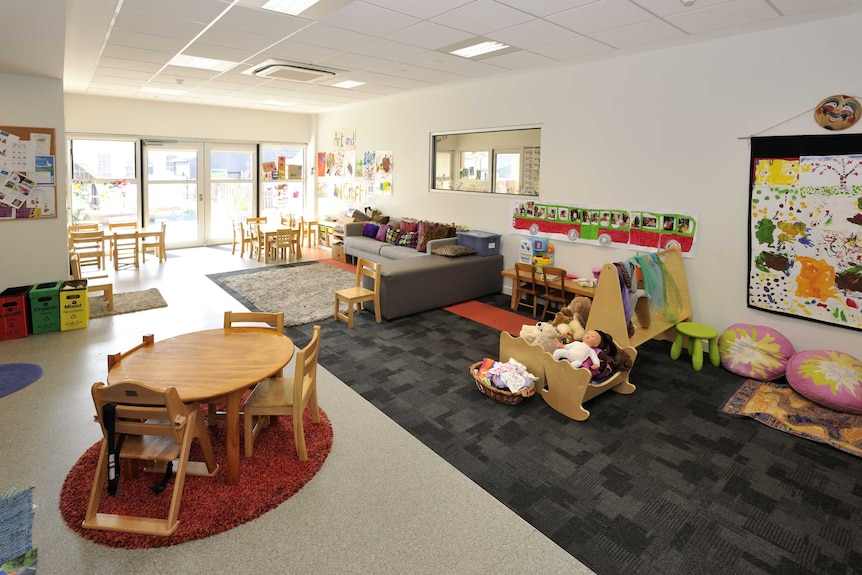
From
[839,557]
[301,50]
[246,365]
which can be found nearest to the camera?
[839,557]

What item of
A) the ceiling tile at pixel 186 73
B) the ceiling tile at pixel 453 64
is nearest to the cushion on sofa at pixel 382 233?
the ceiling tile at pixel 453 64

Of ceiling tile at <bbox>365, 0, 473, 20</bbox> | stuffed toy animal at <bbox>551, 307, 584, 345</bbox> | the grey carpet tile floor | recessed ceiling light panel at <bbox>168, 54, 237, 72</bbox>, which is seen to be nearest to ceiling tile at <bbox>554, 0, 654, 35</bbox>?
ceiling tile at <bbox>365, 0, 473, 20</bbox>

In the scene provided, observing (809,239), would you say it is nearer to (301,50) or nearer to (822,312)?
(822,312)

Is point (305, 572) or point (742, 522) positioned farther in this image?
point (742, 522)

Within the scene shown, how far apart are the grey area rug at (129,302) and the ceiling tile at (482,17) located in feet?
14.9

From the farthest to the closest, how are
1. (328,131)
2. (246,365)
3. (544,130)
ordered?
(328,131), (544,130), (246,365)

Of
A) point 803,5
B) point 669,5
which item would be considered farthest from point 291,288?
Answer: point 803,5

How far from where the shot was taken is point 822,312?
13.1ft

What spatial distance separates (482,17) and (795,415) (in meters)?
3.74

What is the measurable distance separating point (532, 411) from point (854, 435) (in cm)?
208

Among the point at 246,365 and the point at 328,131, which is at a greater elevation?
the point at 328,131

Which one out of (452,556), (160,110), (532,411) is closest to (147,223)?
(160,110)

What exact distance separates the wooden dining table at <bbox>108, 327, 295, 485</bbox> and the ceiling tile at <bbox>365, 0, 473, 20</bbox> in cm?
251

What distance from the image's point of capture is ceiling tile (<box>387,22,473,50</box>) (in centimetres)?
420
